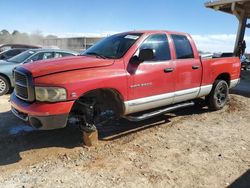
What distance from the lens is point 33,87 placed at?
15.4 feet

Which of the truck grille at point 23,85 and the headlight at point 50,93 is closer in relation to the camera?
the headlight at point 50,93

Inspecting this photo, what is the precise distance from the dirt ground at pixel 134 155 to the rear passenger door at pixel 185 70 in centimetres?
68

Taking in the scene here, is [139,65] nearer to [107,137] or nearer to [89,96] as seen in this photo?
[89,96]

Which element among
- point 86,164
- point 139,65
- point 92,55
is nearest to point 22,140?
point 86,164

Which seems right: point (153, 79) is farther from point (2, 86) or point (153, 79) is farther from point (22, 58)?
point (22, 58)

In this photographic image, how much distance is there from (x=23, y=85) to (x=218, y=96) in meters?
4.87

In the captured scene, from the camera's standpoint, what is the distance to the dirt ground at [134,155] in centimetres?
428

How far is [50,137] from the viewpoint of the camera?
588cm

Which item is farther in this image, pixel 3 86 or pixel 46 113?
pixel 3 86

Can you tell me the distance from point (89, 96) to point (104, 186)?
1.69 m

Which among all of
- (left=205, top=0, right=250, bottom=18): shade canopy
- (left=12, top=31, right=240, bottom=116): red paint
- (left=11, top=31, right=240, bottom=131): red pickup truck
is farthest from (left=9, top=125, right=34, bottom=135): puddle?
(left=205, top=0, right=250, bottom=18): shade canopy

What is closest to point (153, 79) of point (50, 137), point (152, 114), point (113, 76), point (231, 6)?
point (152, 114)

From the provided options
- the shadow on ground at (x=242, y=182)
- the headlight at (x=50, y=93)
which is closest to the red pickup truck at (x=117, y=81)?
the headlight at (x=50, y=93)

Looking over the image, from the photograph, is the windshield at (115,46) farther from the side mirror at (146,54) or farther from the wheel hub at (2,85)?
the wheel hub at (2,85)
